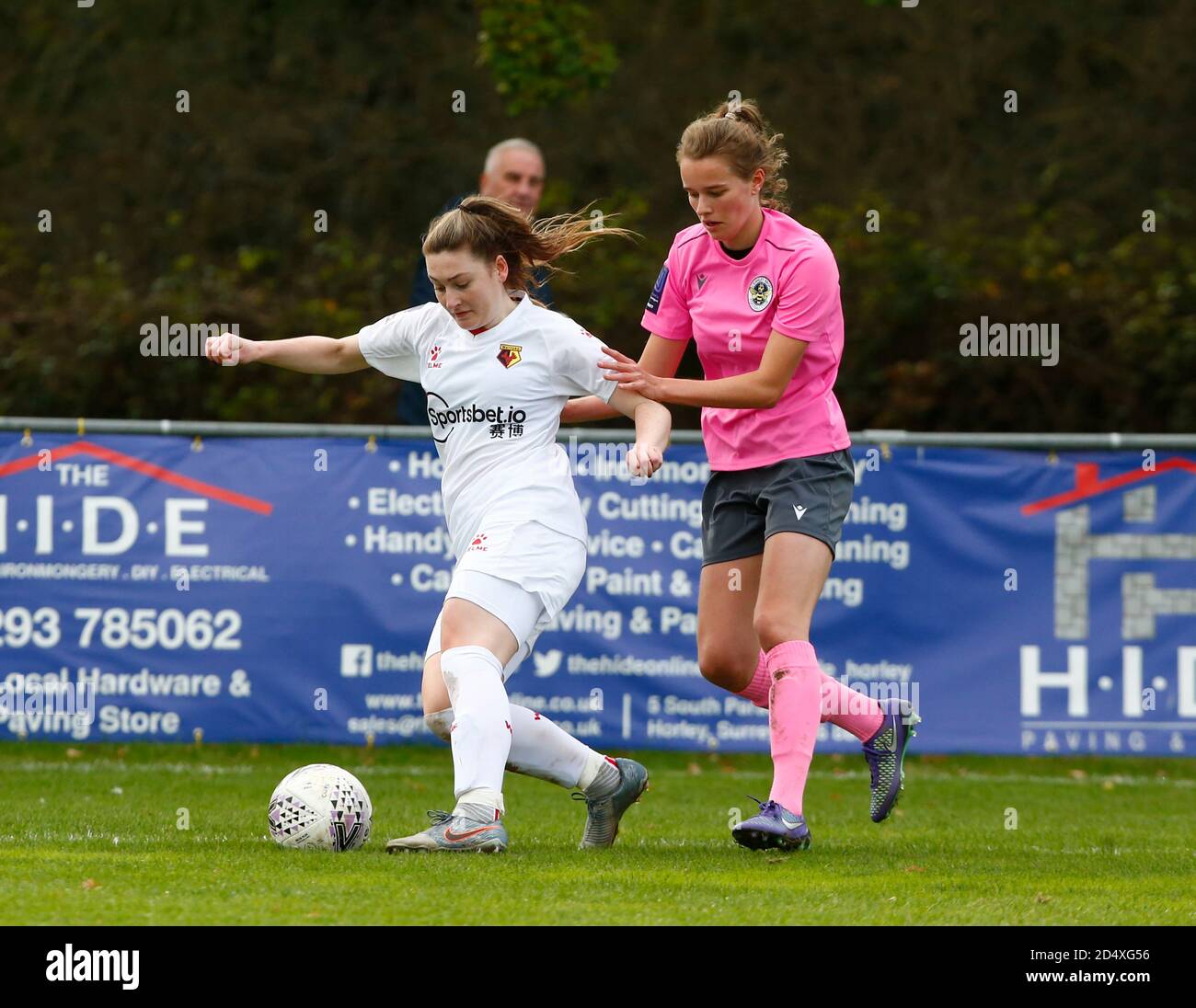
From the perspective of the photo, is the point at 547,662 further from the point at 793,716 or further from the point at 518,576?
the point at 518,576

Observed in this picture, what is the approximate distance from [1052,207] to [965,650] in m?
7.15

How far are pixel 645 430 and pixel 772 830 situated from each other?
1.28 m

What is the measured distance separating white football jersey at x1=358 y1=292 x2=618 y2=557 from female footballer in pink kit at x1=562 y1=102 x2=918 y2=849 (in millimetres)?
187

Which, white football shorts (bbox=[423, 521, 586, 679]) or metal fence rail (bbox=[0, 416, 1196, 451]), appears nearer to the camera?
white football shorts (bbox=[423, 521, 586, 679])

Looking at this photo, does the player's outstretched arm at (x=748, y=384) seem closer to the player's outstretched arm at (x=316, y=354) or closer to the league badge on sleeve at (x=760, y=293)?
the league badge on sleeve at (x=760, y=293)

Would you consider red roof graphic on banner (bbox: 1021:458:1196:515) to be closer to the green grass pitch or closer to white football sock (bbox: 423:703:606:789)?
the green grass pitch

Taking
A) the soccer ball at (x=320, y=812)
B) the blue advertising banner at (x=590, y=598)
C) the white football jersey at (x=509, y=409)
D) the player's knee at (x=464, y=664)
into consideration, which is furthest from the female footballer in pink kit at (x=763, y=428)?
the blue advertising banner at (x=590, y=598)

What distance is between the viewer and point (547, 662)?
942cm

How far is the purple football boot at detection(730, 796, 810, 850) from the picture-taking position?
19.3 feet

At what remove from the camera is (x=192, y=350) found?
12.7m

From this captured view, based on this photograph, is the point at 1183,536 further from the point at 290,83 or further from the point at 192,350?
the point at 290,83

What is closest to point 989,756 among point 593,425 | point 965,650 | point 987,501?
point 965,650
